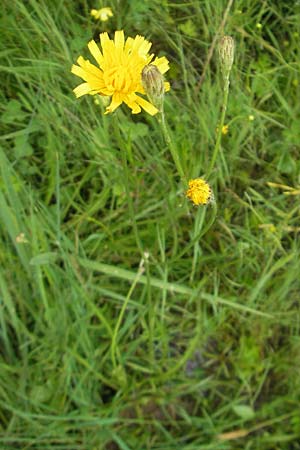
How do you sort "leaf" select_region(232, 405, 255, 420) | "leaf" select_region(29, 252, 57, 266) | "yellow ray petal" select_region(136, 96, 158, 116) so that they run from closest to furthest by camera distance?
"yellow ray petal" select_region(136, 96, 158, 116) → "leaf" select_region(29, 252, 57, 266) → "leaf" select_region(232, 405, 255, 420)

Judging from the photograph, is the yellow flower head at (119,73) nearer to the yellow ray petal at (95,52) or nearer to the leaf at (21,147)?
the yellow ray petal at (95,52)

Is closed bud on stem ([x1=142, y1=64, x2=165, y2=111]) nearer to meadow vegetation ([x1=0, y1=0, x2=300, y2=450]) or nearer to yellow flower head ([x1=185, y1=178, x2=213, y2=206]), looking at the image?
yellow flower head ([x1=185, y1=178, x2=213, y2=206])

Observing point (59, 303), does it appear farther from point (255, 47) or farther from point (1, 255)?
point (255, 47)

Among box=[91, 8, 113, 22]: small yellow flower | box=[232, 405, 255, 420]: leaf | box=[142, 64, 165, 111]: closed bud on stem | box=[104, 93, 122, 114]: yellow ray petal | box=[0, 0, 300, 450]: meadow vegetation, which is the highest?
box=[91, 8, 113, 22]: small yellow flower

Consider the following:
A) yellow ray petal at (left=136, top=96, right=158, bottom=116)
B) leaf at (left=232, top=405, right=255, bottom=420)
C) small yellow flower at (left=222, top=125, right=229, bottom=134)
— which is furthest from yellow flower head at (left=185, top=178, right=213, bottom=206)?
leaf at (left=232, top=405, right=255, bottom=420)

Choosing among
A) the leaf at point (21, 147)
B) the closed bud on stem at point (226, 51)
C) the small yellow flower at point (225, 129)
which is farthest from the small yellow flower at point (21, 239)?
the closed bud on stem at point (226, 51)

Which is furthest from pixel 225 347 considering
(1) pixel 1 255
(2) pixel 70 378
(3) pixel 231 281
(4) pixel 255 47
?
(4) pixel 255 47
